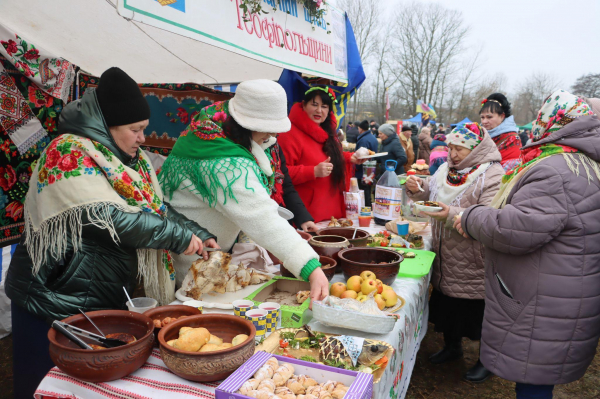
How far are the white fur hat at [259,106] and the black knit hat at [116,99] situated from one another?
0.44 m

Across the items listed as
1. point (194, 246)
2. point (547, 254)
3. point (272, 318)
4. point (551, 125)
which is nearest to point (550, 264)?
point (547, 254)

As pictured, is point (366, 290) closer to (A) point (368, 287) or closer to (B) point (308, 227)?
(A) point (368, 287)

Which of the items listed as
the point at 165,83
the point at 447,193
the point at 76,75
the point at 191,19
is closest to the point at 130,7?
the point at 191,19

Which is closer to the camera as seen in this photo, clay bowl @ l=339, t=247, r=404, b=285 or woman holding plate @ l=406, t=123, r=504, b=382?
clay bowl @ l=339, t=247, r=404, b=285

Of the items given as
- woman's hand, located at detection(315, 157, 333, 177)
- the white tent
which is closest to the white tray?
woman's hand, located at detection(315, 157, 333, 177)

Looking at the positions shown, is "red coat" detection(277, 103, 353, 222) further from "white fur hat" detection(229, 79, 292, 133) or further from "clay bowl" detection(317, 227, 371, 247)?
"white fur hat" detection(229, 79, 292, 133)

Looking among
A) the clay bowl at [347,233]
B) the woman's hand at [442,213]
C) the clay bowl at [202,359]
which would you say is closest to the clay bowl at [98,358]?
the clay bowl at [202,359]

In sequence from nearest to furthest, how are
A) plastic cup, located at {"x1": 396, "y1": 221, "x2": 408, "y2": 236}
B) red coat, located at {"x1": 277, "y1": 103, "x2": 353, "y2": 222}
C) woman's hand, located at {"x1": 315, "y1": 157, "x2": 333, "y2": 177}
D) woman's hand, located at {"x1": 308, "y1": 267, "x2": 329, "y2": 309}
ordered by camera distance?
woman's hand, located at {"x1": 308, "y1": 267, "x2": 329, "y2": 309}
plastic cup, located at {"x1": 396, "y1": 221, "x2": 408, "y2": 236}
woman's hand, located at {"x1": 315, "y1": 157, "x2": 333, "y2": 177}
red coat, located at {"x1": 277, "y1": 103, "x2": 353, "y2": 222}

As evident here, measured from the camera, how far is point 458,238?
2631 mm

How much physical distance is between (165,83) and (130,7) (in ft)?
8.21

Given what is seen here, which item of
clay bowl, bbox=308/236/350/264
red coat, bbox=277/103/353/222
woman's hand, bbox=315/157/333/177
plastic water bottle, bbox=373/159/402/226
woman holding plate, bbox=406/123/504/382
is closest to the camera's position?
clay bowl, bbox=308/236/350/264

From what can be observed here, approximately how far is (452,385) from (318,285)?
79.5 inches

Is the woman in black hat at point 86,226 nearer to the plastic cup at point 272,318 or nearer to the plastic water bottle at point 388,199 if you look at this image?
the plastic cup at point 272,318

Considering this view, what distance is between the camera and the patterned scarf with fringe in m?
1.35
